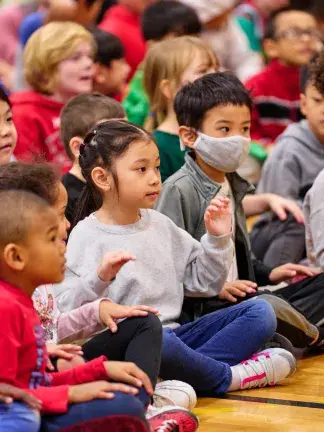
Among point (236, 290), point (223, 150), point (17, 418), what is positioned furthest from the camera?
point (223, 150)

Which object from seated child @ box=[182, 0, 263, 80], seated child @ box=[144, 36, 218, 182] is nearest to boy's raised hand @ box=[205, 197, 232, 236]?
seated child @ box=[144, 36, 218, 182]

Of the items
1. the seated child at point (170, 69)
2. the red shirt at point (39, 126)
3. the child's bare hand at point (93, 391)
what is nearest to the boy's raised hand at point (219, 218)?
the child's bare hand at point (93, 391)

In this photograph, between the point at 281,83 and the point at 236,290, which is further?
the point at 281,83

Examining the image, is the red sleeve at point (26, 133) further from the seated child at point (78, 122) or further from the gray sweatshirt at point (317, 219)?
the gray sweatshirt at point (317, 219)

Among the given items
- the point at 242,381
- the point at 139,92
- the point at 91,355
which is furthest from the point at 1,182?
the point at 139,92

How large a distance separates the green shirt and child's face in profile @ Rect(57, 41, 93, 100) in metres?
0.81

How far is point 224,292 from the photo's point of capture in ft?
10.2

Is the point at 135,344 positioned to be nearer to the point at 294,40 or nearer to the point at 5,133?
the point at 5,133

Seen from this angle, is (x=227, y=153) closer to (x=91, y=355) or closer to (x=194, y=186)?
(x=194, y=186)

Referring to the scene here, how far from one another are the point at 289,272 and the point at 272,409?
2.25 feet

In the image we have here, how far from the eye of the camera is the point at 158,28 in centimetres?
533

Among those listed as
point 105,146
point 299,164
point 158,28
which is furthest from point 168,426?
point 158,28

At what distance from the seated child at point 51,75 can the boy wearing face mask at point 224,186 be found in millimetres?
1138

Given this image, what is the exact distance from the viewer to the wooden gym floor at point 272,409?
260cm
